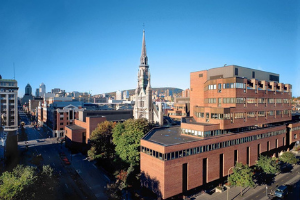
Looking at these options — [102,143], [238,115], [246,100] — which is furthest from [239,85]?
[102,143]

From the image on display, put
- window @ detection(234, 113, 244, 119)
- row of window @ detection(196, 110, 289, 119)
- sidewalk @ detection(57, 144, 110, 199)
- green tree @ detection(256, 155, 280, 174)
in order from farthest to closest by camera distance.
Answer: window @ detection(234, 113, 244, 119)
row of window @ detection(196, 110, 289, 119)
green tree @ detection(256, 155, 280, 174)
sidewalk @ detection(57, 144, 110, 199)

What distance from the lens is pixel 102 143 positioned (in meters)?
52.9

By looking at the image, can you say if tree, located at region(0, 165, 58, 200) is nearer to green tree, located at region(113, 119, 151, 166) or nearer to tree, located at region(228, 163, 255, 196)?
green tree, located at region(113, 119, 151, 166)

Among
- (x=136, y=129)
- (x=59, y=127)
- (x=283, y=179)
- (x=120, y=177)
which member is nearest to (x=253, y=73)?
(x=283, y=179)

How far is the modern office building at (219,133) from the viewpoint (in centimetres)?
3334

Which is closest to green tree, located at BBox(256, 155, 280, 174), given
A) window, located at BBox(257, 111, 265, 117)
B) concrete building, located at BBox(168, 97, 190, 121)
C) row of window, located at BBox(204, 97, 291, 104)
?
window, located at BBox(257, 111, 265, 117)

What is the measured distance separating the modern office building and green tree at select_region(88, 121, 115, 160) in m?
14.7

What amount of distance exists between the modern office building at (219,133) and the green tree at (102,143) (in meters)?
14.7

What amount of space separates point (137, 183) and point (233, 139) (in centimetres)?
2343

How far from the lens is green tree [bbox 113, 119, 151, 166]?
139 feet

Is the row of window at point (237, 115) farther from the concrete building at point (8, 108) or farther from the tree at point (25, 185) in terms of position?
the concrete building at point (8, 108)

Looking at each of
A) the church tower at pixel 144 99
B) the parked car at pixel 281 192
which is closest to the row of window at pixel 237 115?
the parked car at pixel 281 192

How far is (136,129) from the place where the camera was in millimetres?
46281

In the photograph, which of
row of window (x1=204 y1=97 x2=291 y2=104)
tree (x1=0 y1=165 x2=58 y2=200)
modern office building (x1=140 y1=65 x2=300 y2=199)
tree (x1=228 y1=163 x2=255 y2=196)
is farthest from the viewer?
row of window (x1=204 y1=97 x2=291 y2=104)
